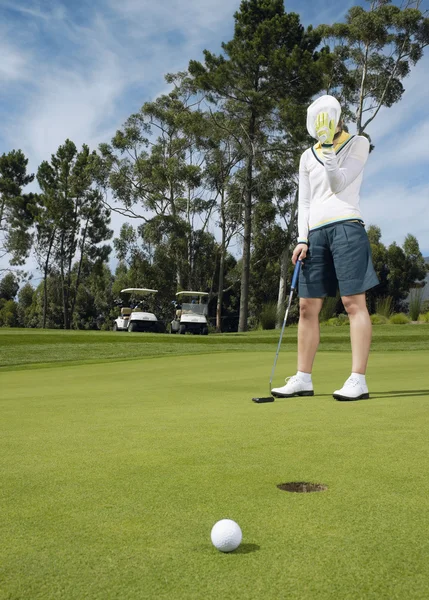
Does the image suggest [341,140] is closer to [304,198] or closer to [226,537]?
[304,198]

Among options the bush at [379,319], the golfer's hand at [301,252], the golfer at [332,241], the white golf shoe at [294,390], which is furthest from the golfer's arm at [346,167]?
the bush at [379,319]

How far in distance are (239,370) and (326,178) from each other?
11.5 ft

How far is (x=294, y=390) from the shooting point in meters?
4.94

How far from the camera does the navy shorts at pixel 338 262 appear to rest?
4695 millimetres

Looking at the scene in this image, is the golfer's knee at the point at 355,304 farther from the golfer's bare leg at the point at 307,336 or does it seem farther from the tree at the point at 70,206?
the tree at the point at 70,206

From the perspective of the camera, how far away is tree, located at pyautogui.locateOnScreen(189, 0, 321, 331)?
34.2 metres

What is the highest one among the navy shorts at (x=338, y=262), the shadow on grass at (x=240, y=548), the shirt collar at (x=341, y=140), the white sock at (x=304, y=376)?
the shirt collar at (x=341, y=140)

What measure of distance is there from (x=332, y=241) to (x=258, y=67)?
32214 millimetres

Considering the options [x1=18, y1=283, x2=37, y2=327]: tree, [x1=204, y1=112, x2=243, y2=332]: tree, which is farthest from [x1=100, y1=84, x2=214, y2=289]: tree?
[x1=18, y1=283, x2=37, y2=327]: tree

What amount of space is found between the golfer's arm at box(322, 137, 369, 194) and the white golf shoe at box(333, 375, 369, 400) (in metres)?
1.34

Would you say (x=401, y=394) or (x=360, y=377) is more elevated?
(x=360, y=377)

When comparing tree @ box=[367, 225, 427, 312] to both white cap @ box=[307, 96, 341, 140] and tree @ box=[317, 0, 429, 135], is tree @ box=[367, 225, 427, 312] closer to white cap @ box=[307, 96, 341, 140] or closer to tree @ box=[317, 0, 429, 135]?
tree @ box=[317, 0, 429, 135]

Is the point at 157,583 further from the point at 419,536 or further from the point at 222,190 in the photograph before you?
the point at 222,190

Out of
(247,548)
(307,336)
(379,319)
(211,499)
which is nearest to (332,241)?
(307,336)
